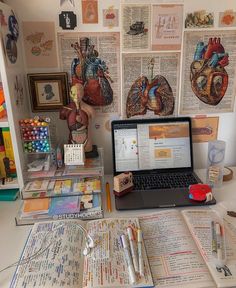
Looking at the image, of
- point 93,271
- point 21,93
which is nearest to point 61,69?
point 21,93

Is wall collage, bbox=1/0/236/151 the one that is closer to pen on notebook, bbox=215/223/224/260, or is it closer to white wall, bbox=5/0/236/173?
white wall, bbox=5/0/236/173

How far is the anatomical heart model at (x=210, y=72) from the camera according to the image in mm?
1095

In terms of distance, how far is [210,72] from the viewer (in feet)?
3.70

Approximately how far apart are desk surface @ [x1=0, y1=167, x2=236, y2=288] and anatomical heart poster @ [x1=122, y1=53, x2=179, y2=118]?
15.4 inches

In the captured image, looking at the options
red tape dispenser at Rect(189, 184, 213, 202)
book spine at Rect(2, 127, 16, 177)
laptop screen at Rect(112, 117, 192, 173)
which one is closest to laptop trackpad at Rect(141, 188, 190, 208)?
red tape dispenser at Rect(189, 184, 213, 202)

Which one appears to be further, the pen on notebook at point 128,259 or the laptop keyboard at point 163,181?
the laptop keyboard at point 163,181

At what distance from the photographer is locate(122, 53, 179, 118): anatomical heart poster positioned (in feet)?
3.59

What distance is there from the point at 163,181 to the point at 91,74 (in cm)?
52

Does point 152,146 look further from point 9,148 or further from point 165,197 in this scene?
point 9,148

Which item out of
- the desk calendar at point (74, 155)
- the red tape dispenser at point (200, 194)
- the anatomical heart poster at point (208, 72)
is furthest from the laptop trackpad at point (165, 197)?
the anatomical heart poster at point (208, 72)

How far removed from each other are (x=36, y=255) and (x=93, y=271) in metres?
0.16

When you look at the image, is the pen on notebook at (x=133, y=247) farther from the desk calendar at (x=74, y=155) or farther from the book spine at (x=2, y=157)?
the book spine at (x=2, y=157)

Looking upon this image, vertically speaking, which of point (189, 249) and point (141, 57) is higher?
point (141, 57)

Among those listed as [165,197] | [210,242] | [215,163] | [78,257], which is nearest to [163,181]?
[165,197]
